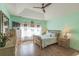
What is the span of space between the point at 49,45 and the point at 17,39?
21.9 inches

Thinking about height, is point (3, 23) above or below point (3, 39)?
above

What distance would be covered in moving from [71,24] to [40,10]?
577 millimetres

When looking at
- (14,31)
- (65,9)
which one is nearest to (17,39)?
(14,31)

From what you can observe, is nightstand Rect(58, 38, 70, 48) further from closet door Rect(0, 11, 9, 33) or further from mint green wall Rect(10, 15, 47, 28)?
closet door Rect(0, 11, 9, 33)

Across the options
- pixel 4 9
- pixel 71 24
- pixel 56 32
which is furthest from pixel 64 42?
pixel 4 9

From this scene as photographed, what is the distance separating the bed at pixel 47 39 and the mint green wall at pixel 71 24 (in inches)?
3.4

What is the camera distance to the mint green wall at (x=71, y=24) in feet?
6.81

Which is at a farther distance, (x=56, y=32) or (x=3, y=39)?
(x=56, y=32)

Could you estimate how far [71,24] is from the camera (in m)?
2.09

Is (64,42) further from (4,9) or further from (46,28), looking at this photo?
(4,9)

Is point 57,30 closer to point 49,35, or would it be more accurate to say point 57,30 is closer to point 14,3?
Answer: point 49,35

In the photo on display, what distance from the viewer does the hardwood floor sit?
6.81 feet

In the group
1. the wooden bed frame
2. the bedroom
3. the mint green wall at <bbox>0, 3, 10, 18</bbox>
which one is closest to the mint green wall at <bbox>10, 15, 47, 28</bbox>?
the bedroom

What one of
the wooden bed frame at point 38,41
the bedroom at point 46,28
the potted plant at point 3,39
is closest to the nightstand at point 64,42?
the bedroom at point 46,28
